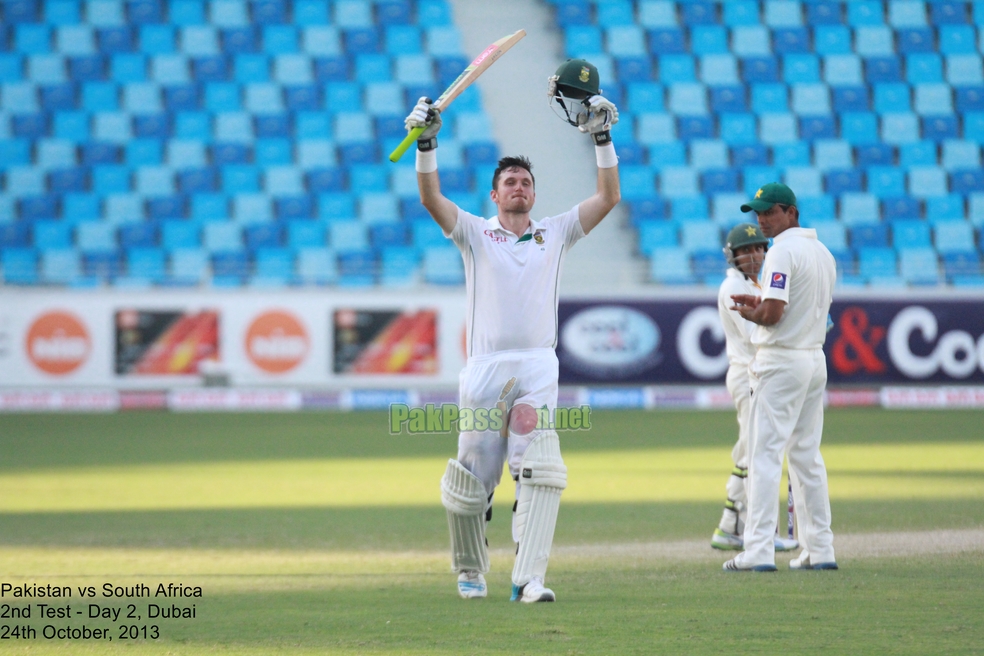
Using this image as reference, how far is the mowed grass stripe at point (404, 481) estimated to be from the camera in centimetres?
1009

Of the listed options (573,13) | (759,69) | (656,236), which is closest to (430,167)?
(656,236)

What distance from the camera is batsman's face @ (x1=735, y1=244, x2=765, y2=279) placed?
24.6 feet

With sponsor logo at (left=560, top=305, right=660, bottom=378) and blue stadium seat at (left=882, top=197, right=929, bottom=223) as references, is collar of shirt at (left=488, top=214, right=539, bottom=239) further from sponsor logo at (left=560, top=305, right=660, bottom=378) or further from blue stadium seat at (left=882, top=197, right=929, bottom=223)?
blue stadium seat at (left=882, top=197, right=929, bottom=223)

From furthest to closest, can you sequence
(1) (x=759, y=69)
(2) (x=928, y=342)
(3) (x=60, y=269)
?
(1) (x=759, y=69) → (3) (x=60, y=269) → (2) (x=928, y=342)

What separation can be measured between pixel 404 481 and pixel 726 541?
477 centimetres

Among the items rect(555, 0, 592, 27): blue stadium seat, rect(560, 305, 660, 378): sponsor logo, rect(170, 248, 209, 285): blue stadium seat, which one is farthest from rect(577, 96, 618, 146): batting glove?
rect(555, 0, 592, 27): blue stadium seat

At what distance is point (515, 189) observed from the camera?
5832 millimetres

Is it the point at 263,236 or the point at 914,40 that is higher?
the point at 914,40

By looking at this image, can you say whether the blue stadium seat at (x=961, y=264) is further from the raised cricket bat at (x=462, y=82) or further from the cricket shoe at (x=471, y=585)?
the cricket shoe at (x=471, y=585)

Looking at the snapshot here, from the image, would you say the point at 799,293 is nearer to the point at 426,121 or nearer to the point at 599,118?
the point at 599,118

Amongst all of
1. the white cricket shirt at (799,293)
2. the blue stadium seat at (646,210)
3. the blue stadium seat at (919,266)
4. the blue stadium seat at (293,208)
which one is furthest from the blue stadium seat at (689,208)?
the white cricket shirt at (799,293)

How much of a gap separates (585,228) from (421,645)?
233 cm

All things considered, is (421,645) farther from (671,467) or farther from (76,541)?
(671,467)

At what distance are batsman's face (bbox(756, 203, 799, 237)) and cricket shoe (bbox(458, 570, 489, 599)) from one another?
2484 millimetres
